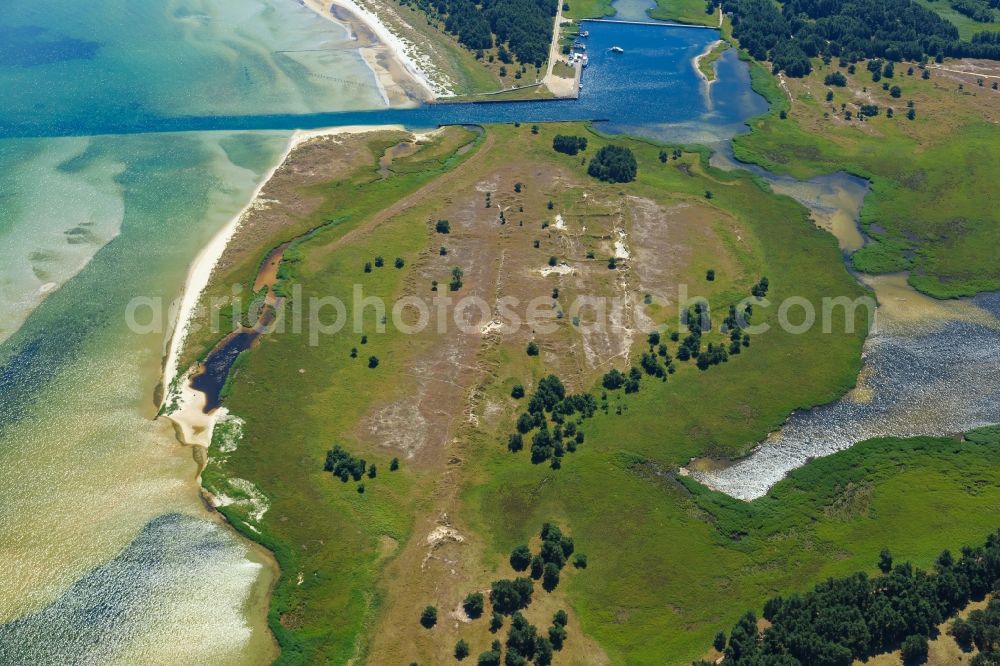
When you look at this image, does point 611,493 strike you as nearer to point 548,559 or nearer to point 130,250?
point 548,559

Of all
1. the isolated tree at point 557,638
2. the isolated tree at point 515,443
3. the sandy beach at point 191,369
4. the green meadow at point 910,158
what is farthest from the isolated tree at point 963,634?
the sandy beach at point 191,369

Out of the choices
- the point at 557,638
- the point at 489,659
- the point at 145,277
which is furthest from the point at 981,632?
the point at 145,277

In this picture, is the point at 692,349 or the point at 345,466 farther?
the point at 692,349

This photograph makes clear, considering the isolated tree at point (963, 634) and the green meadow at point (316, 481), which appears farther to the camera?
the green meadow at point (316, 481)

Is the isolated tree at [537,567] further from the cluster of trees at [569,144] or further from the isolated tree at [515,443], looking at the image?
the cluster of trees at [569,144]

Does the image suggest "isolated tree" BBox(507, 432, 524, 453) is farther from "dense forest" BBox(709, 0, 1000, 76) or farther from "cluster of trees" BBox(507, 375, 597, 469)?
"dense forest" BBox(709, 0, 1000, 76)

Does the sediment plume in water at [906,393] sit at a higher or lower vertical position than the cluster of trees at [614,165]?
lower

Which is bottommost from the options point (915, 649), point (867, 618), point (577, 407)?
point (915, 649)
